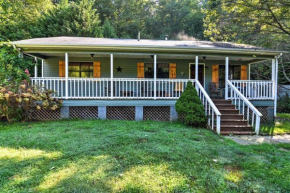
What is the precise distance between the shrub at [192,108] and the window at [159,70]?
12.6 feet

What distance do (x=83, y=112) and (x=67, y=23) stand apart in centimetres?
1212

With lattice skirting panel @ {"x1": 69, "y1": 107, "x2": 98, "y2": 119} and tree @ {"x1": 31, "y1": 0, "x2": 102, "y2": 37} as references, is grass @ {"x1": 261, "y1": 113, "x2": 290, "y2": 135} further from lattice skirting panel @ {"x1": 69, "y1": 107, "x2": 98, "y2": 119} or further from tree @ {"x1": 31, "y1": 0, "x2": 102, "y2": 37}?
tree @ {"x1": 31, "y1": 0, "x2": 102, "y2": 37}

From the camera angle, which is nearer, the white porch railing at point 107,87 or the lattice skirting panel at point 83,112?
the white porch railing at point 107,87

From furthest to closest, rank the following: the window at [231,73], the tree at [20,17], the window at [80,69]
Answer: the tree at [20,17] < the window at [231,73] < the window at [80,69]

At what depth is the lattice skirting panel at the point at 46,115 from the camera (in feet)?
24.2

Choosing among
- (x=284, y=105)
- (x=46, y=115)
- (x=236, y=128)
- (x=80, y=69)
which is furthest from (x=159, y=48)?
(x=284, y=105)

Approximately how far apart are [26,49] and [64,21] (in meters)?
10.5

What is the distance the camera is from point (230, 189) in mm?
2658

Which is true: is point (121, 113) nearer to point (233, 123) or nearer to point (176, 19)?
point (233, 123)

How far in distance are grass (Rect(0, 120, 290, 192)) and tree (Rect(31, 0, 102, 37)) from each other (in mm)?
13917

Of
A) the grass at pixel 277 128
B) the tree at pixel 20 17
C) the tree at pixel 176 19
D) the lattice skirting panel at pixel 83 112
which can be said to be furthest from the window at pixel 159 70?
the tree at pixel 176 19

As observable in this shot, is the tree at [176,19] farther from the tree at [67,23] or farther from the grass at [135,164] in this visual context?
the grass at [135,164]

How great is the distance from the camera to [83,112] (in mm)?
7707

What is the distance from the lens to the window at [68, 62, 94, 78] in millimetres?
9961
